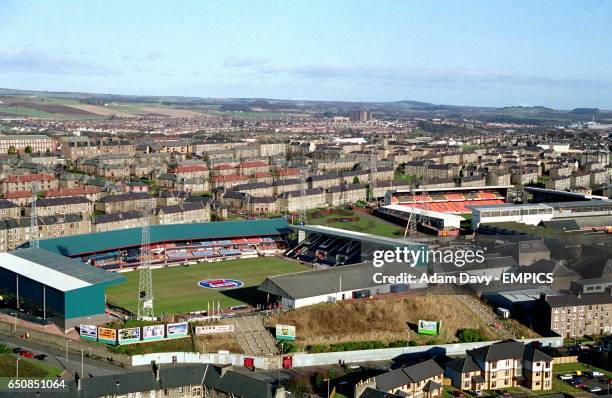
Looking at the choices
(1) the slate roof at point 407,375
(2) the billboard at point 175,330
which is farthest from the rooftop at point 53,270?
(1) the slate roof at point 407,375

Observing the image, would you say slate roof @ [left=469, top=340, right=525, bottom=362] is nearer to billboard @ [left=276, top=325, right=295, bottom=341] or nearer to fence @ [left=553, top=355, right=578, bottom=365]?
fence @ [left=553, top=355, right=578, bottom=365]

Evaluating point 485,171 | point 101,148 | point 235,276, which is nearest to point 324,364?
point 235,276

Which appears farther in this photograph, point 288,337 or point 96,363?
point 288,337

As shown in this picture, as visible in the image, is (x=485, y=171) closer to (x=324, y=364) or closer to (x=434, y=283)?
(x=434, y=283)

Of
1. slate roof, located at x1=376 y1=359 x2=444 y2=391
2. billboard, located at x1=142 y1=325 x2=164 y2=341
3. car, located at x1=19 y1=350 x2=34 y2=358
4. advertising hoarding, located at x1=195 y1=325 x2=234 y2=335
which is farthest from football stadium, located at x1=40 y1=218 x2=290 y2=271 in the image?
slate roof, located at x1=376 y1=359 x2=444 y2=391

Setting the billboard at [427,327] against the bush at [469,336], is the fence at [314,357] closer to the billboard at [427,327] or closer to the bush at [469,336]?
the bush at [469,336]

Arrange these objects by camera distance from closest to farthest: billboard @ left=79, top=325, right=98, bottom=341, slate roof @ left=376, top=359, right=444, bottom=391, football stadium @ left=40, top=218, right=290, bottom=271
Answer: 1. slate roof @ left=376, top=359, right=444, bottom=391
2. billboard @ left=79, top=325, right=98, bottom=341
3. football stadium @ left=40, top=218, right=290, bottom=271
